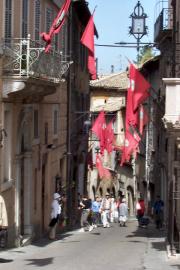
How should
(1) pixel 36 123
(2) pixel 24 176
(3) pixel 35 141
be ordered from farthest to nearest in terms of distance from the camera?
(1) pixel 36 123, (3) pixel 35 141, (2) pixel 24 176

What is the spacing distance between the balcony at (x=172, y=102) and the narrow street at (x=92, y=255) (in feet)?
10.8

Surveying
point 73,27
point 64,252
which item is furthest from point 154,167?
point 64,252

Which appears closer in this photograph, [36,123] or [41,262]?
[41,262]

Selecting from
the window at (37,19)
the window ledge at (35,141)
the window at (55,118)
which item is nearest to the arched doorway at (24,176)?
the window ledge at (35,141)

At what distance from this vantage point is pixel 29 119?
24.8 m

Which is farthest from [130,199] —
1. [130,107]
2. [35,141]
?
[130,107]

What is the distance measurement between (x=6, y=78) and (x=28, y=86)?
2.46 ft

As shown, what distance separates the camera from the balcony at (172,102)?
1875 cm

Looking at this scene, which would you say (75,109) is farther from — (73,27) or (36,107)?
(36,107)

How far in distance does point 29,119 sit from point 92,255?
5942 millimetres

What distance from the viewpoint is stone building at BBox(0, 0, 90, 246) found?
2045 cm

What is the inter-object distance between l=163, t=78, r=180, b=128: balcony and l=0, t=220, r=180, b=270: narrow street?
3.29 metres

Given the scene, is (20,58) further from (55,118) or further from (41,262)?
(55,118)

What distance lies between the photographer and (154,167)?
46.7 m
